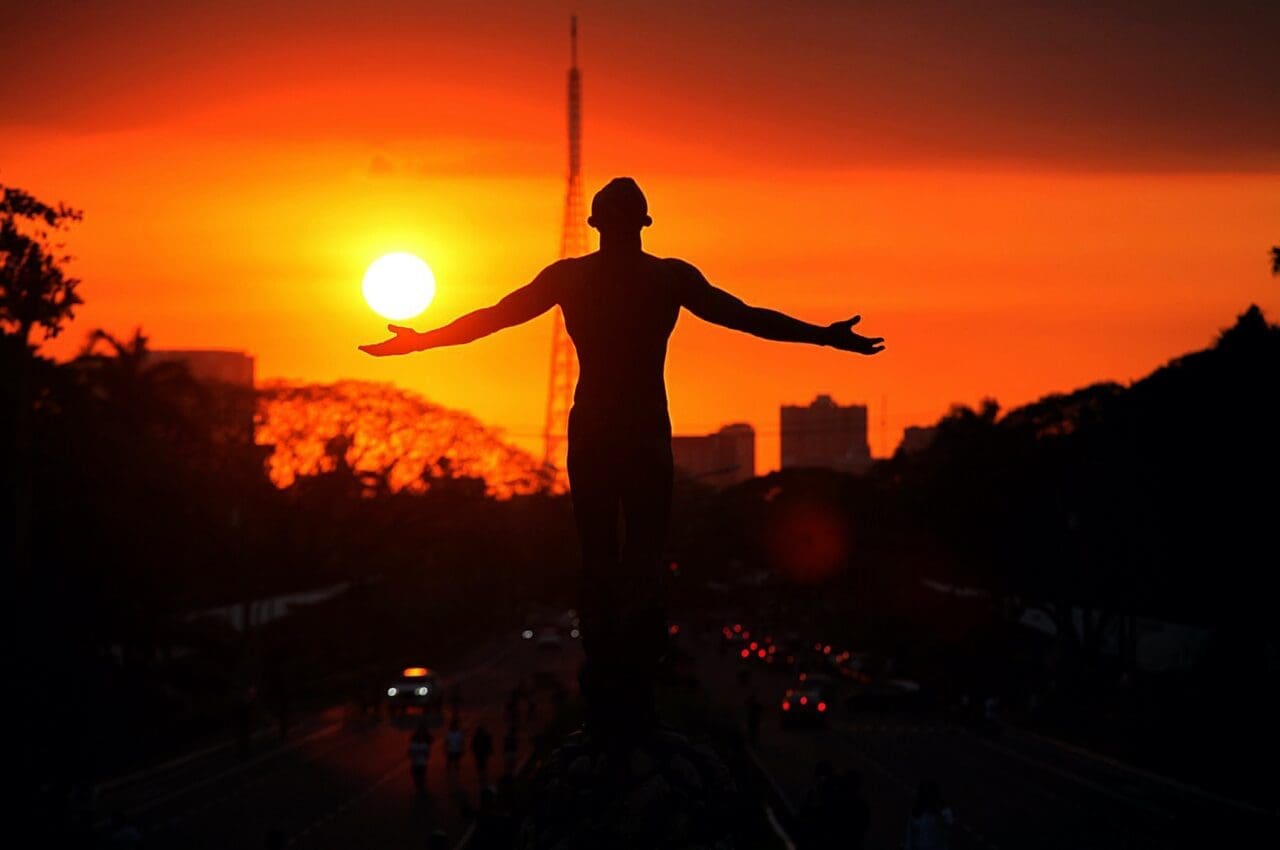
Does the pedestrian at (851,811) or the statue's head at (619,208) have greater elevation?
the statue's head at (619,208)

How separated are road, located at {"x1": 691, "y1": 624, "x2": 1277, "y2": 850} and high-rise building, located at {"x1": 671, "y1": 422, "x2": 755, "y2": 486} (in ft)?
21.1

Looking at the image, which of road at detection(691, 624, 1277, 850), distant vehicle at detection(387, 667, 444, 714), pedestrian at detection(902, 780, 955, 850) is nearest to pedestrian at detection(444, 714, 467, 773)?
road at detection(691, 624, 1277, 850)

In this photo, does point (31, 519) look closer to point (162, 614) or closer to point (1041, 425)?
point (162, 614)

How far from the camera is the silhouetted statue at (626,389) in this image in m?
9.25

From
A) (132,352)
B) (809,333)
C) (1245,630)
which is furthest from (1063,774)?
(809,333)

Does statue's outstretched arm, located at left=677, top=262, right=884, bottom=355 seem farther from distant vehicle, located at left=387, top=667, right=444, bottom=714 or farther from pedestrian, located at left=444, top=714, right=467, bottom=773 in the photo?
distant vehicle, located at left=387, top=667, right=444, bottom=714

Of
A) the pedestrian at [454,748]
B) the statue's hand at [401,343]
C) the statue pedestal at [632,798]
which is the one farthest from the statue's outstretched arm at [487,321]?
the pedestrian at [454,748]

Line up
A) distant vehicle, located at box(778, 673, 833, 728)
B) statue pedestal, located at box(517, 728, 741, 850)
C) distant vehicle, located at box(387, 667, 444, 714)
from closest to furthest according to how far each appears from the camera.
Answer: statue pedestal, located at box(517, 728, 741, 850)
distant vehicle, located at box(778, 673, 833, 728)
distant vehicle, located at box(387, 667, 444, 714)

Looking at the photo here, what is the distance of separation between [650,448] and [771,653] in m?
84.0

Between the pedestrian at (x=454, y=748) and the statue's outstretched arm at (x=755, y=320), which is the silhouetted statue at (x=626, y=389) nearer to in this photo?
the statue's outstretched arm at (x=755, y=320)

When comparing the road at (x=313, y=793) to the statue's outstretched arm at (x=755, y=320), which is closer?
the statue's outstretched arm at (x=755, y=320)

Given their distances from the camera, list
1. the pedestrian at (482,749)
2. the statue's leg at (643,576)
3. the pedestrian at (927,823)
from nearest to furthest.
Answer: the statue's leg at (643,576), the pedestrian at (927,823), the pedestrian at (482,749)

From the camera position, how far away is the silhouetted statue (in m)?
9.25

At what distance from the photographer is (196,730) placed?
A: 2163 inches
